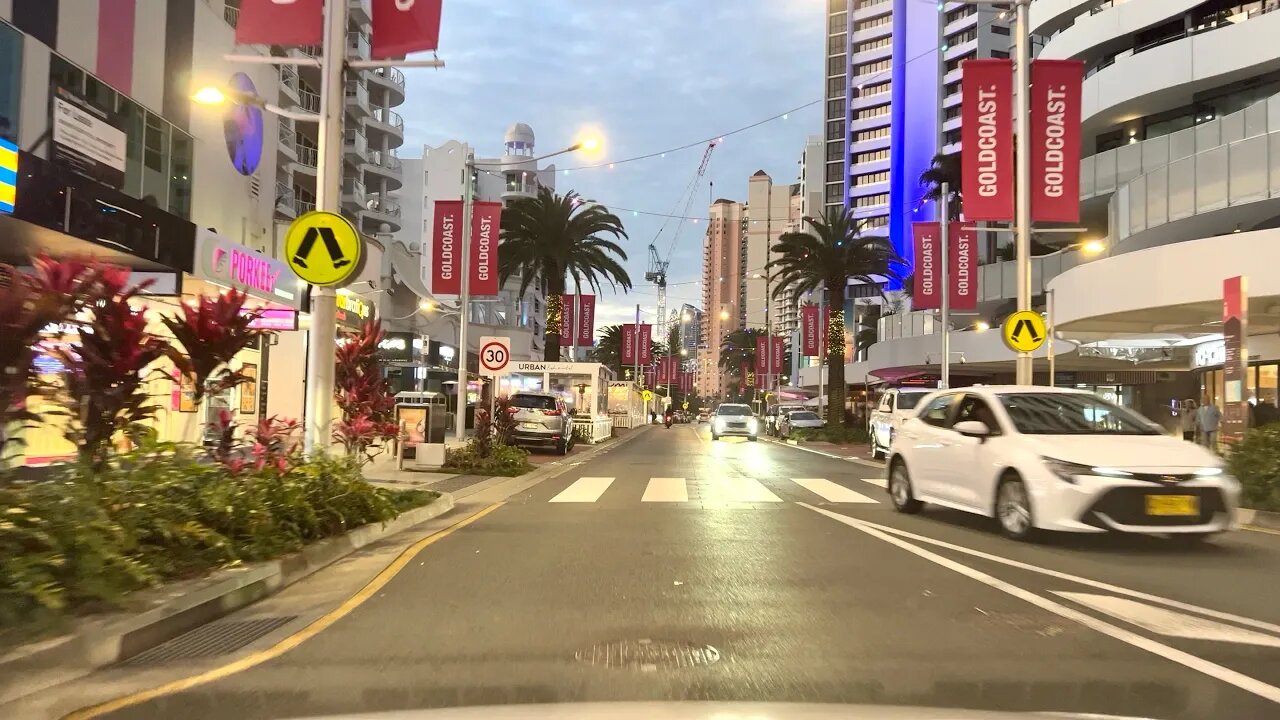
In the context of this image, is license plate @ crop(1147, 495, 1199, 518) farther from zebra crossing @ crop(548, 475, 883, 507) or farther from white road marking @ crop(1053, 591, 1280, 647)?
zebra crossing @ crop(548, 475, 883, 507)

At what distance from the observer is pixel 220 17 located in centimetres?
2227

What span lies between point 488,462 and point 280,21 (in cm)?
944

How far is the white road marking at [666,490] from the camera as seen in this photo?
13139 mm

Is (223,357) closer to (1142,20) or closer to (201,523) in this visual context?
(201,523)

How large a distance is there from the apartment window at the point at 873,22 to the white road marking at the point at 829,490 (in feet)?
299

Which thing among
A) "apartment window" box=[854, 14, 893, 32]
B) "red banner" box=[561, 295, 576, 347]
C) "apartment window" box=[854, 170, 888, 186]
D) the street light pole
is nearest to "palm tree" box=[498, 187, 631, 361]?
"red banner" box=[561, 295, 576, 347]

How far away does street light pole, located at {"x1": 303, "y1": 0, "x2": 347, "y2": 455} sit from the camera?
10.2 meters

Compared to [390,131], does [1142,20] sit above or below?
below

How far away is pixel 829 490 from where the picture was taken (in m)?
14.8

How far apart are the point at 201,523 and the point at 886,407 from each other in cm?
2096

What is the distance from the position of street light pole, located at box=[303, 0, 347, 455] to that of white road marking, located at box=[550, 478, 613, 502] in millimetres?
4013

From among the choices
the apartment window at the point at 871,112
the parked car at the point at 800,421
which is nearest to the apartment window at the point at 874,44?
the apartment window at the point at 871,112

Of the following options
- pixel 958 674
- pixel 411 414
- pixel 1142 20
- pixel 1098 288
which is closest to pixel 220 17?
pixel 411 414

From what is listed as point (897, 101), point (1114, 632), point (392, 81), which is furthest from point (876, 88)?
point (1114, 632)
